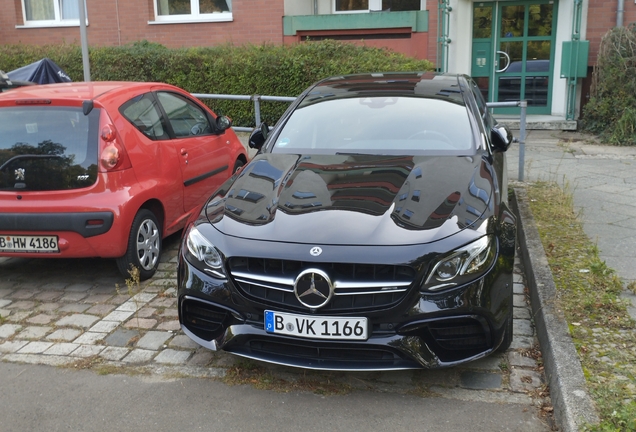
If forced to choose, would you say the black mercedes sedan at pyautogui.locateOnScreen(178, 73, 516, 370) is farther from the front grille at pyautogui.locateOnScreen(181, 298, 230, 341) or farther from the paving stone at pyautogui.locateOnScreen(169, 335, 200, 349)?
the paving stone at pyautogui.locateOnScreen(169, 335, 200, 349)

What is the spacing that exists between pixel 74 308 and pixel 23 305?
432mm

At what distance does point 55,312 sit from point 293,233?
2336mm

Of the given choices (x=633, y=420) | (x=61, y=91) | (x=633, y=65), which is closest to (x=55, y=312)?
(x=61, y=91)

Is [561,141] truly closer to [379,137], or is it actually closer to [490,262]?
[379,137]

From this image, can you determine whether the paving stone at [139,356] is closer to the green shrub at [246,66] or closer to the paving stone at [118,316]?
the paving stone at [118,316]

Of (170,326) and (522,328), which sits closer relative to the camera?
(522,328)

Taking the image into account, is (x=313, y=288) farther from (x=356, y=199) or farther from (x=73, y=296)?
(x=73, y=296)

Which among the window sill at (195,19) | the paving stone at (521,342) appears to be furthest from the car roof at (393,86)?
the window sill at (195,19)

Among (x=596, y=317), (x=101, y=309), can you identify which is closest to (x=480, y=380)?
(x=596, y=317)

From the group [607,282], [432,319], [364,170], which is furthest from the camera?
[607,282]

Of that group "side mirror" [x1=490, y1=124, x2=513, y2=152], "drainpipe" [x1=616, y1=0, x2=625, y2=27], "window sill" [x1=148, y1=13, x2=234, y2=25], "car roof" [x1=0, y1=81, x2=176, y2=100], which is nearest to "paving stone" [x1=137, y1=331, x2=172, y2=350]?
"car roof" [x1=0, y1=81, x2=176, y2=100]

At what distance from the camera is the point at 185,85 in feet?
39.3

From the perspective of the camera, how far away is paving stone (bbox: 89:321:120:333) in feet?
15.1

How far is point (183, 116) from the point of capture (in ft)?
21.0
